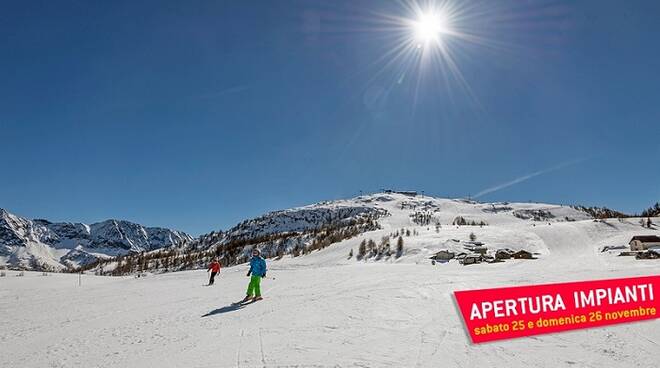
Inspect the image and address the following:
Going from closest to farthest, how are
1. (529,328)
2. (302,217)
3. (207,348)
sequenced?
(207,348) < (529,328) < (302,217)

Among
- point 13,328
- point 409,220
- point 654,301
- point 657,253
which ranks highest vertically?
point 409,220

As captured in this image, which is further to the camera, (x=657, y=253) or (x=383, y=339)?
(x=657, y=253)

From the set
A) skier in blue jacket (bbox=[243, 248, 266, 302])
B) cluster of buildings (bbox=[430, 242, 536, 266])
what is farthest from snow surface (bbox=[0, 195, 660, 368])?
cluster of buildings (bbox=[430, 242, 536, 266])

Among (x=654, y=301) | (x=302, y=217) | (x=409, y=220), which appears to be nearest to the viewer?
(x=654, y=301)

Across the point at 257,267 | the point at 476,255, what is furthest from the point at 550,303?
the point at 476,255

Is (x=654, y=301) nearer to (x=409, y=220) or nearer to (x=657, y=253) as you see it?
(x=657, y=253)

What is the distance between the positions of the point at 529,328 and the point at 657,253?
24.4 meters

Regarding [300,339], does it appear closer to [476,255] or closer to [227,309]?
[227,309]

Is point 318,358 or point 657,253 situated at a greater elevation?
point 657,253

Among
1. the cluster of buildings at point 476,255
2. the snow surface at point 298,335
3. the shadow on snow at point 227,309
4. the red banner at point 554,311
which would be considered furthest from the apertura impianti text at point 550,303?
the cluster of buildings at point 476,255

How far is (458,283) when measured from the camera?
44.1ft

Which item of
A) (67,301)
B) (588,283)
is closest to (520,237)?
(588,283)

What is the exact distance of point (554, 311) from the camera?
7.57 metres

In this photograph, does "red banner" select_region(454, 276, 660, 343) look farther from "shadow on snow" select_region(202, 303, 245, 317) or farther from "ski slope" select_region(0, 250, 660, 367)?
"shadow on snow" select_region(202, 303, 245, 317)
